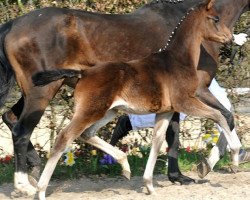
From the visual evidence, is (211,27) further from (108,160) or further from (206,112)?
(108,160)

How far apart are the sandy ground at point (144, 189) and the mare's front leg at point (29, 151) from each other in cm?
22

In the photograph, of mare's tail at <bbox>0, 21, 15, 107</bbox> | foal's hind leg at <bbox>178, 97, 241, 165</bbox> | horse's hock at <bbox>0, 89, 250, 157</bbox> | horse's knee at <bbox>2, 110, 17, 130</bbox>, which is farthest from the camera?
horse's hock at <bbox>0, 89, 250, 157</bbox>

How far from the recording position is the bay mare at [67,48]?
6742 mm

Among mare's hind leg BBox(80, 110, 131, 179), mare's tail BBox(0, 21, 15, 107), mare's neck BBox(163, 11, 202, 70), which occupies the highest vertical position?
mare's neck BBox(163, 11, 202, 70)

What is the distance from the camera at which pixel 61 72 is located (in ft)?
19.9

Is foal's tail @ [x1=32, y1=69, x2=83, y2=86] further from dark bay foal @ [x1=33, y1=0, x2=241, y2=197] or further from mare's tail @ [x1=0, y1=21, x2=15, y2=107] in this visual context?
mare's tail @ [x1=0, y1=21, x2=15, y2=107]

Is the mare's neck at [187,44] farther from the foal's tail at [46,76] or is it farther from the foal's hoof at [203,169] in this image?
the foal's tail at [46,76]

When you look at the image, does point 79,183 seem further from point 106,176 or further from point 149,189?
point 149,189

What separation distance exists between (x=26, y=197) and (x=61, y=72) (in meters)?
1.35

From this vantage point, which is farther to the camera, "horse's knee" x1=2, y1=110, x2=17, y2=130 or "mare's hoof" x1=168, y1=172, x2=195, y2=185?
"horse's knee" x1=2, y1=110, x2=17, y2=130

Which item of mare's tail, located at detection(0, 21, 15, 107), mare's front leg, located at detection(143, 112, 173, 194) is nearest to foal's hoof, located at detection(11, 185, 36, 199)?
mare's tail, located at detection(0, 21, 15, 107)

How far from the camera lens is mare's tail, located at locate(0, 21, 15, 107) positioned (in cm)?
693

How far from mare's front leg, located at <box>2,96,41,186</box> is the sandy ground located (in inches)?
8.8

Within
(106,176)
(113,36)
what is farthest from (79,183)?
(113,36)
